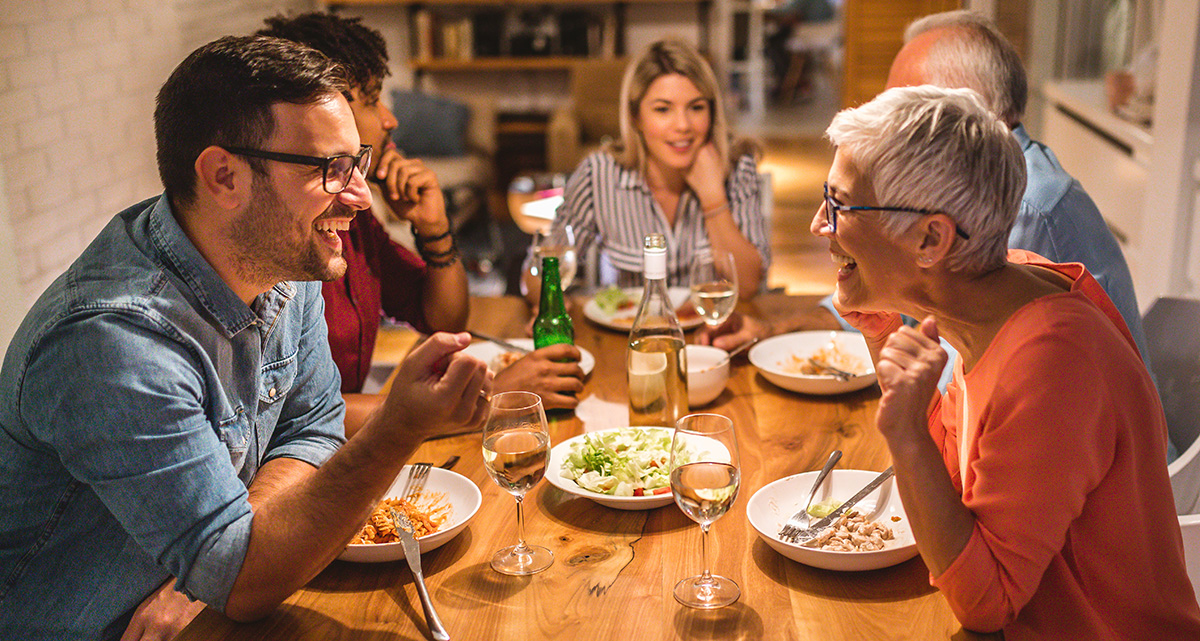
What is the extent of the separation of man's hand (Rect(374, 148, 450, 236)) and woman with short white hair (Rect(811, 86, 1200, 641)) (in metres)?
1.25

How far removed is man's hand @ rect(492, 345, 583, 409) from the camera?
1727 mm

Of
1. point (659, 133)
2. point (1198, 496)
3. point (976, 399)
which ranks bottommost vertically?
point (1198, 496)

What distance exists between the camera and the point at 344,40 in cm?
192

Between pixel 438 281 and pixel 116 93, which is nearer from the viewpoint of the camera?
pixel 438 281

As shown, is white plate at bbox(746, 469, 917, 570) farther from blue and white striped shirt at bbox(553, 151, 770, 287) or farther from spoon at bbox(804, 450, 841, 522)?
blue and white striped shirt at bbox(553, 151, 770, 287)

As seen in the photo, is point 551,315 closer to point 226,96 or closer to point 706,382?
point 706,382

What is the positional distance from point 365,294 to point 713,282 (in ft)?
2.52

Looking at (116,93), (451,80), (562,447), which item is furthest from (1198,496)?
(451,80)

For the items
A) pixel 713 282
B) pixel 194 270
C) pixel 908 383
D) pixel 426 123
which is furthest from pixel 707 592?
pixel 426 123

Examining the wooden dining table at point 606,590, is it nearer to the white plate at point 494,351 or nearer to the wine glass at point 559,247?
the white plate at point 494,351

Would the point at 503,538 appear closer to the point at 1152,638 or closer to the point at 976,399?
the point at 976,399

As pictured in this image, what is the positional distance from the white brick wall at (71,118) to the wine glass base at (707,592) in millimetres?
2414

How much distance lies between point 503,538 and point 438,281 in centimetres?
108

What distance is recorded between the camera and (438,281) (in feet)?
7.56
